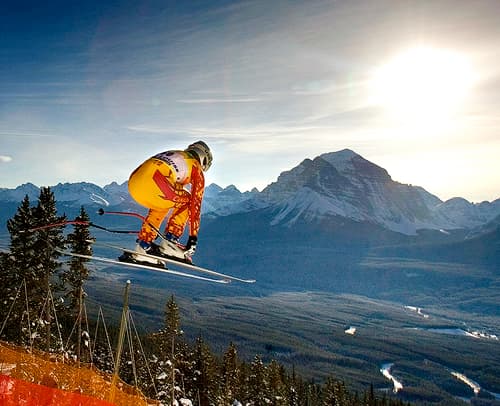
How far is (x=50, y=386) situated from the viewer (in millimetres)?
10055

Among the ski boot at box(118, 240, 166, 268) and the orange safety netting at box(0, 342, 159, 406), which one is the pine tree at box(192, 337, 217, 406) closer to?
the orange safety netting at box(0, 342, 159, 406)

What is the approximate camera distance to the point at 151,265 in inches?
308

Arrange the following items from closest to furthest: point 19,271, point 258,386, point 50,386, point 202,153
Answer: point 202,153 < point 50,386 < point 19,271 < point 258,386

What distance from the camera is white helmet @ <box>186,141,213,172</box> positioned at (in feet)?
25.1

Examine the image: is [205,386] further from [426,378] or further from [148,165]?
[426,378]

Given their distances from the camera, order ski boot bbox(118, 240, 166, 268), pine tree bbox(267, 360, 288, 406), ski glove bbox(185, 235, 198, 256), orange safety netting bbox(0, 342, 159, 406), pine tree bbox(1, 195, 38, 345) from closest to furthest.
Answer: orange safety netting bbox(0, 342, 159, 406), ski glove bbox(185, 235, 198, 256), ski boot bbox(118, 240, 166, 268), pine tree bbox(1, 195, 38, 345), pine tree bbox(267, 360, 288, 406)

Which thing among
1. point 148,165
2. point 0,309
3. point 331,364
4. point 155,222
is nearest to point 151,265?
point 155,222

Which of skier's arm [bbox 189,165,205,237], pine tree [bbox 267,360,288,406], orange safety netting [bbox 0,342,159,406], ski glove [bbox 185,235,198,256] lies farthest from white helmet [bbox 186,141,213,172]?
pine tree [bbox 267,360,288,406]

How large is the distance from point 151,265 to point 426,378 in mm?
221333

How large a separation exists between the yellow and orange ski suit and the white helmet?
4.9 inches

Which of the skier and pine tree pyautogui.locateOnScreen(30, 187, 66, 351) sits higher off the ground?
the skier

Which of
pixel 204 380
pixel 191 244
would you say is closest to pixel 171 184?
pixel 191 244

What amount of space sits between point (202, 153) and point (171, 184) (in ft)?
2.64

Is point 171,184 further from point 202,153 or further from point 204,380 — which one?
point 204,380
